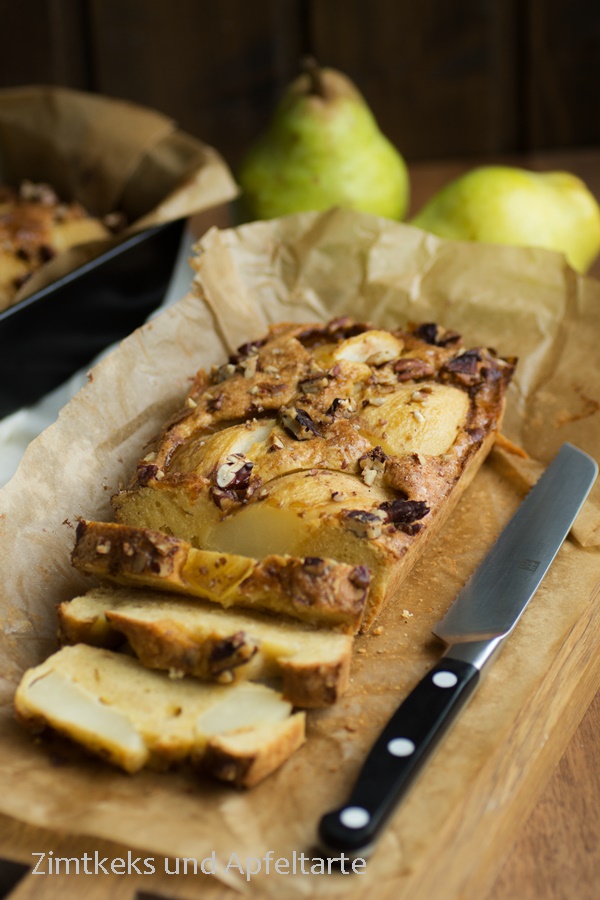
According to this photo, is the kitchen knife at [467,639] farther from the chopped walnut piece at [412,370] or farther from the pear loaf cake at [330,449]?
the chopped walnut piece at [412,370]

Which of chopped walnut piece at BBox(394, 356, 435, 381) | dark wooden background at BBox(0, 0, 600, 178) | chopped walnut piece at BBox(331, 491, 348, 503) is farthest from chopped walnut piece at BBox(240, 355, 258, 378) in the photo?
dark wooden background at BBox(0, 0, 600, 178)

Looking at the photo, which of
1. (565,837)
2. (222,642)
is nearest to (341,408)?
(222,642)

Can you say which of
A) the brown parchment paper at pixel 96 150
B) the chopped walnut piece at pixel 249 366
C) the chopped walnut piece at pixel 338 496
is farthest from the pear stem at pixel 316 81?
the chopped walnut piece at pixel 338 496

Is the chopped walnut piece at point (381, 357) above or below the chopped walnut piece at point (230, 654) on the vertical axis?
above

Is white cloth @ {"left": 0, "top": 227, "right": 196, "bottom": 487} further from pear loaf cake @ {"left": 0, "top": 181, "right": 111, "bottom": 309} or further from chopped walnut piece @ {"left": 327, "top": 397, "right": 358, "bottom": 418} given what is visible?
chopped walnut piece @ {"left": 327, "top": 397, "right": 358, "bottom": 418}

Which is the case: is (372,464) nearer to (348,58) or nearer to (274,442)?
(274,442)

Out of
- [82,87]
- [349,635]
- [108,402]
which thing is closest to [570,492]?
[349,635]
